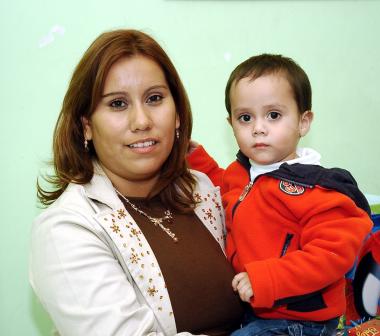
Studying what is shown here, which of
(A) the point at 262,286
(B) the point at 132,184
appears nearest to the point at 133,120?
(B) the point at 132,184

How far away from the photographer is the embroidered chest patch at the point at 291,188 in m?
1.22

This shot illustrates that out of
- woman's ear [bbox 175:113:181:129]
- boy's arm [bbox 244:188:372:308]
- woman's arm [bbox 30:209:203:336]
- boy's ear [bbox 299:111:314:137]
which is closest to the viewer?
woman's arm [bbox 30:209:203:336]

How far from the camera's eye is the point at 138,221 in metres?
1.29

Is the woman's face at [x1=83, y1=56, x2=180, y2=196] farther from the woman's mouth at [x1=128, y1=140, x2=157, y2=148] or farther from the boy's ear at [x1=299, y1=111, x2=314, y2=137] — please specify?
the boy's ear at [x1=299, y1=111, x2=314, y2=137]

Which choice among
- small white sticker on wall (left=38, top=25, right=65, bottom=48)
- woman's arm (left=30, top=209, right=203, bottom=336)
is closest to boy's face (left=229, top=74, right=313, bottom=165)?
woman's arm (left=30, top=209, right=203, bottom=336)

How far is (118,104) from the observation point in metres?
1.25

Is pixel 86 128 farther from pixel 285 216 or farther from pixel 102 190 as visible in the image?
pixel 285 216

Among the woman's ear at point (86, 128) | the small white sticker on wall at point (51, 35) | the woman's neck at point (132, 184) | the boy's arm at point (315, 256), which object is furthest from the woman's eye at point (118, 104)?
the small white sticker on wall at point (51, 35)

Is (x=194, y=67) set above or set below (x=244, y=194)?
above

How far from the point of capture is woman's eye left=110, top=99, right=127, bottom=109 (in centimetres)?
125

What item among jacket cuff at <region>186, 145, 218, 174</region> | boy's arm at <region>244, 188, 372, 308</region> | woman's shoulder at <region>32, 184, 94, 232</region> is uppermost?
woman's shoulder at <region>32, 184, 94, 232</region>

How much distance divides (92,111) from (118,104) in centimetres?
8

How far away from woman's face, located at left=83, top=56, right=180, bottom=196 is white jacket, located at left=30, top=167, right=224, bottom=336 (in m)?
0.11

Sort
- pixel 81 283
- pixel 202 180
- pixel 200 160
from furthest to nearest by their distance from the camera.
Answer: pixel 200 160 → pixel 202 180 → pixel 81 283
